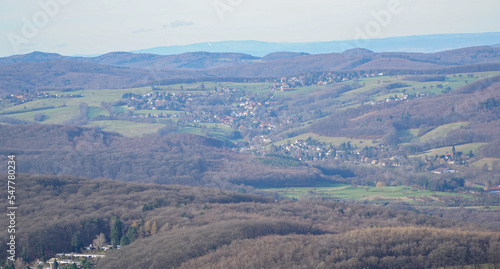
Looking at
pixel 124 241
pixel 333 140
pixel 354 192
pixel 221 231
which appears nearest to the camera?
pixel 221 231

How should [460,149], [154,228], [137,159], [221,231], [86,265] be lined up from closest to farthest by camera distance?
1. [86,265]
2. [221,231]
3. [154,228]
4. [137,159]
5. [460,149]

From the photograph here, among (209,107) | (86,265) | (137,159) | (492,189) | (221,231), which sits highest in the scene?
(209,107)

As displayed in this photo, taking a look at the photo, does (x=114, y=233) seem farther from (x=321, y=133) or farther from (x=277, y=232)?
(x=321, y=133)

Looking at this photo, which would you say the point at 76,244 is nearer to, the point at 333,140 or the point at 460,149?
the point at 460,149

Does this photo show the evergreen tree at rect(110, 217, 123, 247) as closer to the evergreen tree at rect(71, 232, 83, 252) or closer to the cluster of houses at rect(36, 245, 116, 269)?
the cluster of houses at rect(36, 245, 116, 269)

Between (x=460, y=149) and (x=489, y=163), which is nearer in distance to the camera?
(x=489, y=163)

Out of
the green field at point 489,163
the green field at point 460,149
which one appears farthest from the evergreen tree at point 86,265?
the green field at point 460,149

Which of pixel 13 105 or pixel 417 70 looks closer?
pixel 13 105

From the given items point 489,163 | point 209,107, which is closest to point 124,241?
point 489,163

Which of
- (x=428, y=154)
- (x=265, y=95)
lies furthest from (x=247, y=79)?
(x=428, y=154)

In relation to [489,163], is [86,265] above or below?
above
